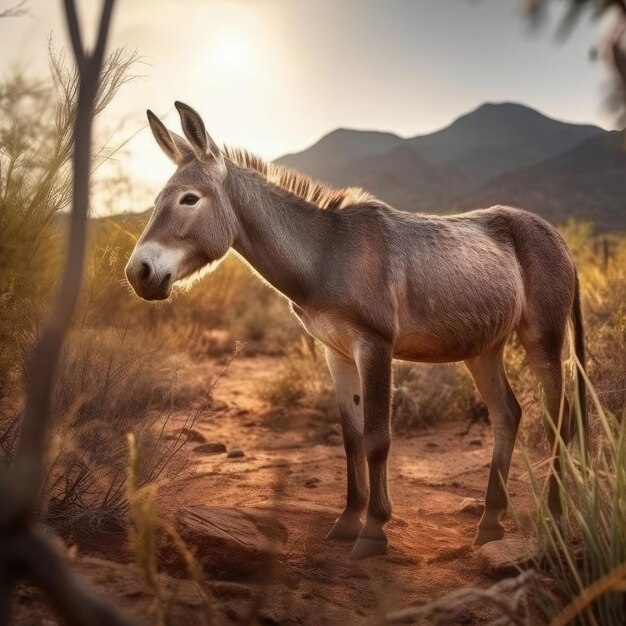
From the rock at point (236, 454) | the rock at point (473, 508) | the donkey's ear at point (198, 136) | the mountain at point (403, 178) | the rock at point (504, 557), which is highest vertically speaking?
the mountain at point (403, 178)

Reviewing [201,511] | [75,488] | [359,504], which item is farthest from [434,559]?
[75,488]

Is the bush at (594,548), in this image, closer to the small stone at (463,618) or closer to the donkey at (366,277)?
the small stone at (463,618)

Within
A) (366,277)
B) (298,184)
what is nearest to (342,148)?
(298,184)

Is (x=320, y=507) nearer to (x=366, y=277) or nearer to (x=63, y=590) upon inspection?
(x=366, y=277)

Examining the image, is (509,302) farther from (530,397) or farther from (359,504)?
(530,397)

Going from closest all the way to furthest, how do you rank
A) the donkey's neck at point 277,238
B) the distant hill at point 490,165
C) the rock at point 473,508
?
the donkey's neck at point 277,238 → the rock at point 473,508 → the distant hill at point 490,165

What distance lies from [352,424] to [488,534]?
1271mm

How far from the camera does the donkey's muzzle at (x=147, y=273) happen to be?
12.9 feet

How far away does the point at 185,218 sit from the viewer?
420 cm

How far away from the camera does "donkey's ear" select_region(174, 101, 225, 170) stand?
4.19 metres

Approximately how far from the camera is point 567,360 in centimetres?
559

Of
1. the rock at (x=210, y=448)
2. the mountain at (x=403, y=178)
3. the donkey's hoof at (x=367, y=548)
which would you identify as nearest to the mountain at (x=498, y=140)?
the mountain at (x=403, y=178)

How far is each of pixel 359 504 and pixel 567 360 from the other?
7.37 ft

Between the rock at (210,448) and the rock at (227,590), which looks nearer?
the rock at (227,590)
